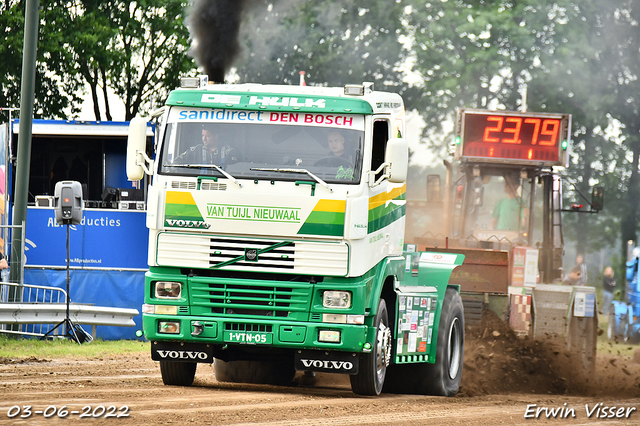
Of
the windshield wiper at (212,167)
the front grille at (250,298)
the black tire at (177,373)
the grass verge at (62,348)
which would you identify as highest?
the windshield wiper at (212,167)

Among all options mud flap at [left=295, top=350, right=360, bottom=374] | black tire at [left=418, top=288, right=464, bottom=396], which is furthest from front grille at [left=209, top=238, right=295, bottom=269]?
black tire at [left=418, top=288, right=464, bottom=396]

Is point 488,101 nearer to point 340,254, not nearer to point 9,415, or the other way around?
point 340,254

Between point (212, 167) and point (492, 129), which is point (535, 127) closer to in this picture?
point (492, 129)

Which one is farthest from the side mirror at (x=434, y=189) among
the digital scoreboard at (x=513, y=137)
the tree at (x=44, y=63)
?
the tree at (x=44, y=63)

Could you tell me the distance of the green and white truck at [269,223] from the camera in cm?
985

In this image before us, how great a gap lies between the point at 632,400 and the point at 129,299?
9758 mm

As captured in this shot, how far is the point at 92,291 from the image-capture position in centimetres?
1861

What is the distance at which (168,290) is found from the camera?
10.1 metres

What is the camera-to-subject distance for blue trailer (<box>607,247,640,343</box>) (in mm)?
23484

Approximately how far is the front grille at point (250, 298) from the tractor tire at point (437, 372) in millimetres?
2852

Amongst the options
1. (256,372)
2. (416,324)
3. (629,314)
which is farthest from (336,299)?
(629,314)

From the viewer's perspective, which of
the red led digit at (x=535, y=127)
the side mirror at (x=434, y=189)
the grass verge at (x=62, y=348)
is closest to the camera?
the grass verge at (x=62, y=348)

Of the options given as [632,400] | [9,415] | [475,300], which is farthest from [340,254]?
[475,300]

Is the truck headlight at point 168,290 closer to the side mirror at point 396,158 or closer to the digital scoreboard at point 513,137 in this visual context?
the side mirror at point 396,158
